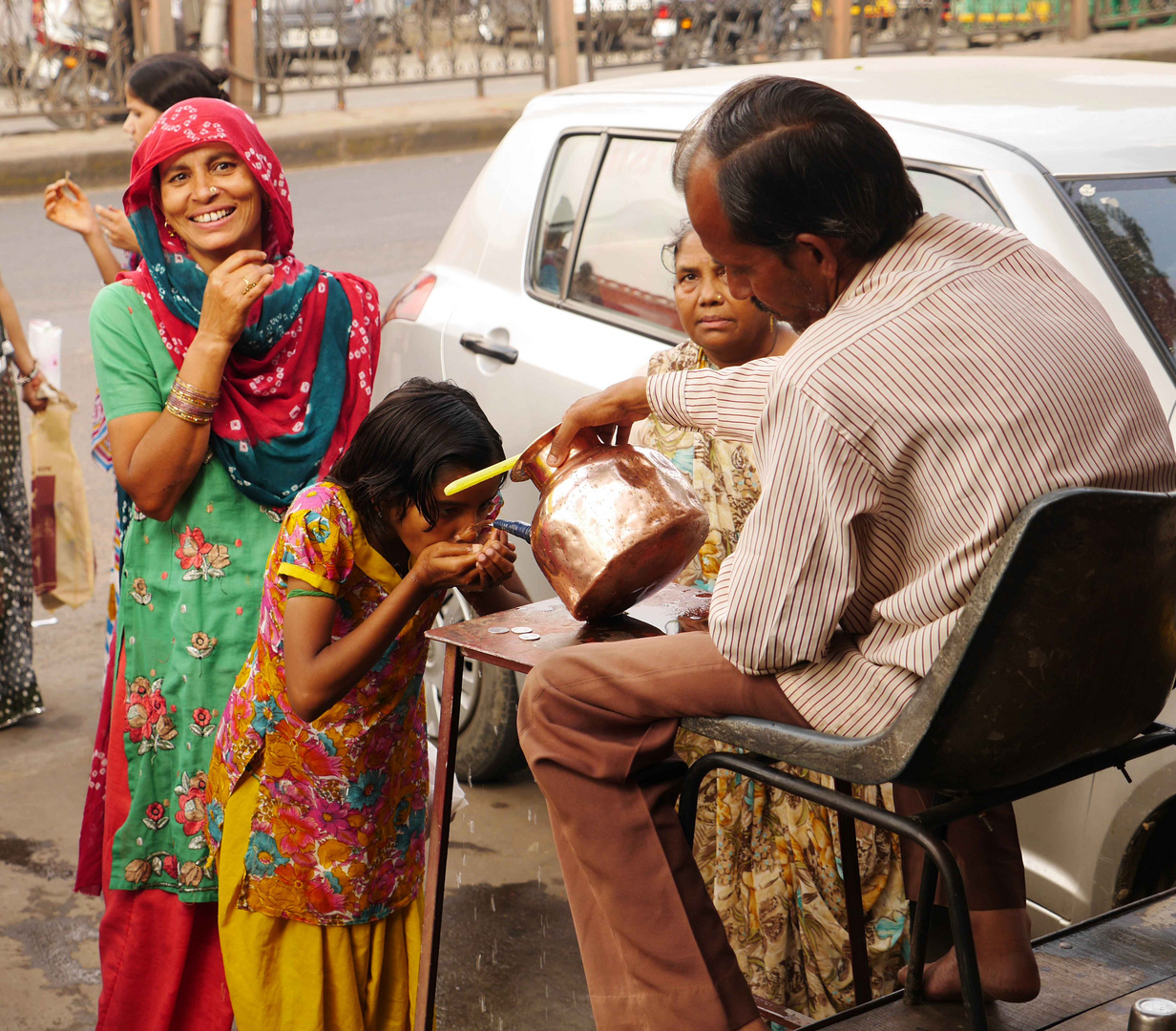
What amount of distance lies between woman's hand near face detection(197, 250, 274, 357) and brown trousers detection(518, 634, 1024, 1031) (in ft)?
3.68

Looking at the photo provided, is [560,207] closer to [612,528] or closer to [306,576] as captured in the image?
[306,576]

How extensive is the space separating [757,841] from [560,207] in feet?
6.12

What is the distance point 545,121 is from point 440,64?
11.6 metres

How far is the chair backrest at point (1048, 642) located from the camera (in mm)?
1473

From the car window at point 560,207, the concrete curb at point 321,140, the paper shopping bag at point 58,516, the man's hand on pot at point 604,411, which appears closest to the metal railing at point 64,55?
the concrete curb at point 321,140

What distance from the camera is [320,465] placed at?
279 centimetres

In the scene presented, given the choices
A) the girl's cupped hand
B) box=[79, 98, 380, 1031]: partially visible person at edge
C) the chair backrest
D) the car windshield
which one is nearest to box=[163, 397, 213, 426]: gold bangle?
box=[79, 98, 380, 1031]: partially visible person at edge

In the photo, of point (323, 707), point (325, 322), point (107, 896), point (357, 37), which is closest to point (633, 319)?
point (325, 322)

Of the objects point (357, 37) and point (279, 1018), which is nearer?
point (279, 1018)

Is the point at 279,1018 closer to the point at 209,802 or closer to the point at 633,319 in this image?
the point at 209,802

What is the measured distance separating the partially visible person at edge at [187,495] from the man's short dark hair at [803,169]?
49.7 inches

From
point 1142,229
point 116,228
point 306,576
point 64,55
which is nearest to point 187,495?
point 306,576

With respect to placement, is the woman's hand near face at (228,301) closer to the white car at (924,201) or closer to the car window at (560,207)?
the white car at (924,201)

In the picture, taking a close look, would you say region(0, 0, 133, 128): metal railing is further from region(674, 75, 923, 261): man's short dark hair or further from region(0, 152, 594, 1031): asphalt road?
region(674, 75, 923, 261): man's short dark hair
